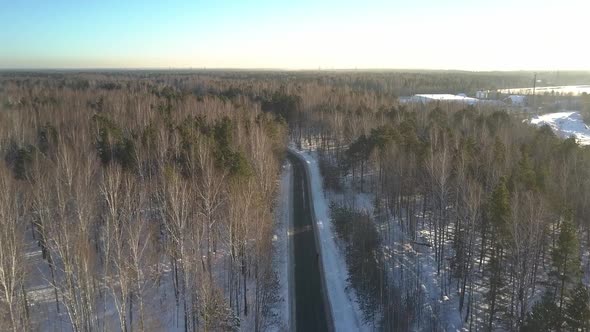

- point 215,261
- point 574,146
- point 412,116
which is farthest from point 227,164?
point 412,116

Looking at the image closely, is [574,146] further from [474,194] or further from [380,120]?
[380,120]

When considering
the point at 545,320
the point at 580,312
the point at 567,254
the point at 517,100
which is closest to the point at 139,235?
the point at 545,320

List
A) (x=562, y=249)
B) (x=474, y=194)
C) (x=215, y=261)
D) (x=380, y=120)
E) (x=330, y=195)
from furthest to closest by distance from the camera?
(x=380, y=120)
(x=330, y=195)
(x=215, y=261)
(x=474, y=194)
(x=562, y=249)

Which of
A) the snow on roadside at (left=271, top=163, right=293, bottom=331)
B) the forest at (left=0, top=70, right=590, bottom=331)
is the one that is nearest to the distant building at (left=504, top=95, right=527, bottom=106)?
the forest at (left=0, top=70, right=590, bottom=331)

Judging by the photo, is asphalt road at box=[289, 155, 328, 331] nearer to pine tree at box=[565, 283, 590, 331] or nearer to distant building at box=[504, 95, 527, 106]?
pine tree at box=[565, 283, 590, 331]

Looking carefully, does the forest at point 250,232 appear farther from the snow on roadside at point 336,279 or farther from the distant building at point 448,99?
the distant building at point 448,99

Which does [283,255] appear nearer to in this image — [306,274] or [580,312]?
[306,274]
